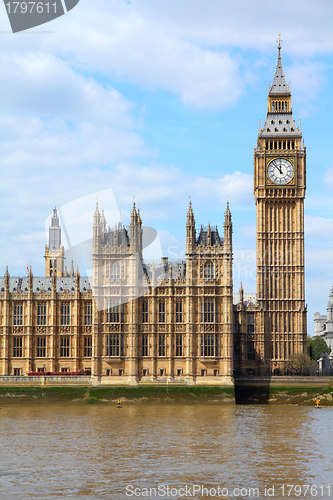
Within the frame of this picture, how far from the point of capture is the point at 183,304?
340 ft

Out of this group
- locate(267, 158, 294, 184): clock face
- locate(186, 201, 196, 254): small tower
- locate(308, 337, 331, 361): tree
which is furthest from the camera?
locate(308, 337, 331, 361): tree

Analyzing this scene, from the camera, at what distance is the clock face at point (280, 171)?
127750mm

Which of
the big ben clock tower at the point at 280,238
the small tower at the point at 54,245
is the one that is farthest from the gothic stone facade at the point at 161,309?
the small tower at the point at 54,245

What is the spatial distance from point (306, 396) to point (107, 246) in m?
32.1

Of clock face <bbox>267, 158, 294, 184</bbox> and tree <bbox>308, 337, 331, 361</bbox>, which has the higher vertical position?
clock face <bbox>267, 158, 294, 184</bbox>

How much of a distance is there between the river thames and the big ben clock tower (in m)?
38.5

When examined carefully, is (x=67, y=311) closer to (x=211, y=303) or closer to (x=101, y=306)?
(x=101, y=306)

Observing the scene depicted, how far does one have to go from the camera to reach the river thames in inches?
1778

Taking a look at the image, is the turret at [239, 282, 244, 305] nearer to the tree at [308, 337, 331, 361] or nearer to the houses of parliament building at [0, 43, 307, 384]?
the houses of parliament building at [0, 43, 307, 384]

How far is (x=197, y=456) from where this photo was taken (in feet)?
182

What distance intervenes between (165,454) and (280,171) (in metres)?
79.1

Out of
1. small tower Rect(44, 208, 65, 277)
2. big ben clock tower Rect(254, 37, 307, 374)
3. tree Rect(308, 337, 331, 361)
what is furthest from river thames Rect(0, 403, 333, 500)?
tree Rect(308, 337, 331, 361)

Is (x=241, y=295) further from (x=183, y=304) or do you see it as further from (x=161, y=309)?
(x=161, y=309)

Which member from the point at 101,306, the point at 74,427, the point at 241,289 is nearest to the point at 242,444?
the point at 74,427
